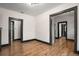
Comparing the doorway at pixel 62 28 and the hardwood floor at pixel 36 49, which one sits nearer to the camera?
the hardwood floor at pixel 36 49

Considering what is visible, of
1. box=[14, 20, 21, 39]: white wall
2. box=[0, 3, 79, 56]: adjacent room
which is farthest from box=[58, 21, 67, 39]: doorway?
box=[14, 20, 21, 39]: white wall

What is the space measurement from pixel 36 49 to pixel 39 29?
459 millimetres

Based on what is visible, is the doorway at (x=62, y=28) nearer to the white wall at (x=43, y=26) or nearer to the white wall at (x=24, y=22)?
the white wall at (x=43, y=26)

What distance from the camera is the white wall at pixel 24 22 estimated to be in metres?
1.36

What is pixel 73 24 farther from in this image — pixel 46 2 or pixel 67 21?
pixel 46 2

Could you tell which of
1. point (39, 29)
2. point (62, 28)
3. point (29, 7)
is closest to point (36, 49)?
point (39, 29)

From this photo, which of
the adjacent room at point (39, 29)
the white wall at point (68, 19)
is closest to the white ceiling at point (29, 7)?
the adjacent room at point (39, 29)

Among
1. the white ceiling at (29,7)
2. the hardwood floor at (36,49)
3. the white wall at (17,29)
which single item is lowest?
the hardwood floor at (36,49)

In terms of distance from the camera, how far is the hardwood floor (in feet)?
4.54

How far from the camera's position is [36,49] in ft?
4.82

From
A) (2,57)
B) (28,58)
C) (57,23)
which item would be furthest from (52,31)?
(2,57)

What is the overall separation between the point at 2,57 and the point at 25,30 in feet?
2.26

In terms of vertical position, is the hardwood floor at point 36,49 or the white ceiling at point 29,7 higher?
the white ceiling at point 29,7

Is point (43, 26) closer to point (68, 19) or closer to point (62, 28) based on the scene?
point (62, 28)
